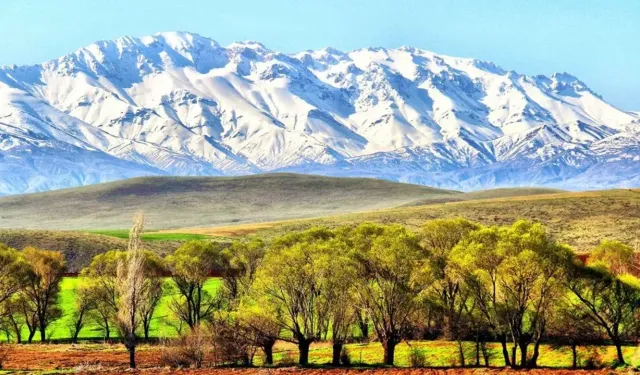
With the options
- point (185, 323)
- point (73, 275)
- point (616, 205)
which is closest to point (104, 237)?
point (73, 275)

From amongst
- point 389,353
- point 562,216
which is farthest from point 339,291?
point 562,216

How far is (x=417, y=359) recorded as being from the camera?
60.0 meters

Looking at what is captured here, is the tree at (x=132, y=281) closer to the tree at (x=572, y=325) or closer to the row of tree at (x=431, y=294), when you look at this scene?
the row of tree at (x=431, y=294)

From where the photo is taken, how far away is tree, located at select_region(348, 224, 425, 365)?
6097 centimetres

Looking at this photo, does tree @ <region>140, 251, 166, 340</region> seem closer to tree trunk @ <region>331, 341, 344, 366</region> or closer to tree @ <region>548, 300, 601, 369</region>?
tree trunk @ <region>331, 341, 344, 366</region>

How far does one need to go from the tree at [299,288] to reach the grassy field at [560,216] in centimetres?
8562

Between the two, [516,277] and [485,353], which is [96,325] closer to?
[485,353]

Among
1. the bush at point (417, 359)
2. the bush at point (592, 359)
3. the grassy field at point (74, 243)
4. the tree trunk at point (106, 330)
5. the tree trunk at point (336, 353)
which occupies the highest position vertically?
the grassy field at point (74, 243)

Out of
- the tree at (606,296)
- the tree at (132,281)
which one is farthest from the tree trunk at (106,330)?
the tree at (606,296)

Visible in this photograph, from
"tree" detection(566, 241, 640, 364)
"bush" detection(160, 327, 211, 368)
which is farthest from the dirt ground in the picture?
"tree" detection(566, 241, 640, 364)

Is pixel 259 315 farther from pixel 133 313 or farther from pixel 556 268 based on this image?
pixel 556 268

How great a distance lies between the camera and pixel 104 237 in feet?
538

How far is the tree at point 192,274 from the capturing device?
262ft

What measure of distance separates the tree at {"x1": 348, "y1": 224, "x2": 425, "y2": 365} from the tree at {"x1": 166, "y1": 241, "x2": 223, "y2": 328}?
76.3 feet
